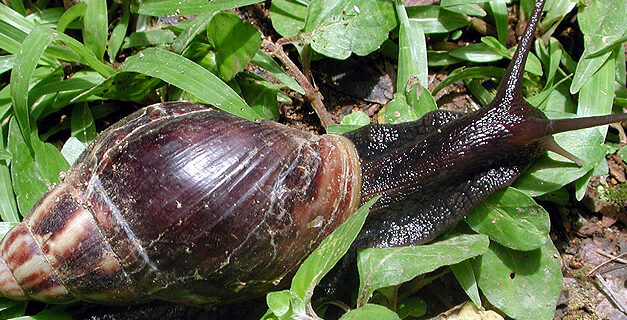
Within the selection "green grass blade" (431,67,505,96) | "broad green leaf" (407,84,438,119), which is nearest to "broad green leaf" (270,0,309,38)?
"broad green leaf" (407,84,438,119)

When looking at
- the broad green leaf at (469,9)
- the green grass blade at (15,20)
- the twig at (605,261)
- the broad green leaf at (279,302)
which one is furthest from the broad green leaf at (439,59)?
the green grass blade at (15,20)

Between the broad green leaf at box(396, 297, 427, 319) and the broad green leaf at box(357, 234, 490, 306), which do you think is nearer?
the broad green leaf at box(357, 234, 490, 306)

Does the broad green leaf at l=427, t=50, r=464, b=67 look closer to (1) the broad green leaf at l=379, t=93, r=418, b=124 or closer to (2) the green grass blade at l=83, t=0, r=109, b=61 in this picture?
(1) the broad green leaf at l=379, t=93, r=418, b=124

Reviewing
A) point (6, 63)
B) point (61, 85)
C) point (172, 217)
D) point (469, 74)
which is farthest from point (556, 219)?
point (6, 63)

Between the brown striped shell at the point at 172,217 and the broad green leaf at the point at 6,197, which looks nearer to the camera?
the brown striped shell at the point at 172,217

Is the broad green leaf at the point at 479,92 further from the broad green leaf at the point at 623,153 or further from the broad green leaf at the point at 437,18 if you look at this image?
the broad green leaf at the point at 623,153

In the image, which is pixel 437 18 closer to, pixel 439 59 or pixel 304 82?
pixel 439 59
